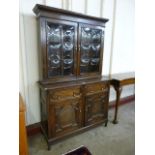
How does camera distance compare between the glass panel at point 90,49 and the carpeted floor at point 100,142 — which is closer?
the carpeted floor at point 100,142

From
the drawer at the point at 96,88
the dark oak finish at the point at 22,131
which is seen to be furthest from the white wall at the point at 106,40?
the dark oak finish at the point at 22,131

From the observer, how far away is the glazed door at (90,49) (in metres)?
2.15

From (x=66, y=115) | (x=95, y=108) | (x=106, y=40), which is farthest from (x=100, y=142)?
(x=106, y=40)

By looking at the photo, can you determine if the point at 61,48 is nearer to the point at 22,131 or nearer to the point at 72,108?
the point at 72,108

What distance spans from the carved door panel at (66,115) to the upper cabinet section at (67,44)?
34 cm

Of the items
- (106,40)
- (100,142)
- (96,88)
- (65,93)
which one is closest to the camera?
(65,93)

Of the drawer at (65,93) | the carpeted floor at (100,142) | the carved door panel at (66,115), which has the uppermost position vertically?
the drawer at (65,93)

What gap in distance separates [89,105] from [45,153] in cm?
90

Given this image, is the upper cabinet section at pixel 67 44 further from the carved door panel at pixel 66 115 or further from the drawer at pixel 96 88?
the carved door panel at pixel 66 115

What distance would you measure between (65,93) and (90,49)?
88 centimetres

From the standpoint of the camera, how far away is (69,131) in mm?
2045

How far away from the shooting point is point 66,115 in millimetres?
1974

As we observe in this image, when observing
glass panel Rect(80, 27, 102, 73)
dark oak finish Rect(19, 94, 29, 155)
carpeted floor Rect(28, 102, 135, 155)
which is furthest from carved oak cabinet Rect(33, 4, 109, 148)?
dark oak finish Rect(19, 94, 29, 155)
